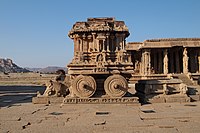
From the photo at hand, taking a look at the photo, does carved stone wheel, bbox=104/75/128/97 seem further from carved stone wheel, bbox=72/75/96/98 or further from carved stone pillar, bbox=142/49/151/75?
carved stone pillar, bbox=142/49/151/75

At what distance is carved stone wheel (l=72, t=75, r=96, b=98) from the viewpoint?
11039 mm

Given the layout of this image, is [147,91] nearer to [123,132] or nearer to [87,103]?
[87,103]

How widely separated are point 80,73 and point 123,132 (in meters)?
5.95

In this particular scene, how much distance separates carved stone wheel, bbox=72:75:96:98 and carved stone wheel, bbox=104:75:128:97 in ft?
2.12

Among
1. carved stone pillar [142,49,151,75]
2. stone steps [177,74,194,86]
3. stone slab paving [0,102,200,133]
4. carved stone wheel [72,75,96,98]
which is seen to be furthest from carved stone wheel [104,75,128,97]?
carved stone pillar [142,49,151,75]

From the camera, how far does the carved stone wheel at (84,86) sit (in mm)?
11039

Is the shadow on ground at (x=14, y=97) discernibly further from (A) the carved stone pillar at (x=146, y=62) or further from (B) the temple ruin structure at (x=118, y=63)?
(A) the carved stone pillar at (x=146, y=62)

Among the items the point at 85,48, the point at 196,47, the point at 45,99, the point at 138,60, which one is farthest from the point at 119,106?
the point at 138,60

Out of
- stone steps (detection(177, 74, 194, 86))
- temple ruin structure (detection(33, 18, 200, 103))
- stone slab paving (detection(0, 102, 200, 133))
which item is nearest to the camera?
stone slab paving (detection(0, 102, 200, 133))

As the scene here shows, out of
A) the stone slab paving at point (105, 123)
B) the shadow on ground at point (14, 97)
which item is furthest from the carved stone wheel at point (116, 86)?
the shadow on ground at point (14, 97)

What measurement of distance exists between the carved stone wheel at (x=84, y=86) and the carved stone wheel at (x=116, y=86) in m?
0.65

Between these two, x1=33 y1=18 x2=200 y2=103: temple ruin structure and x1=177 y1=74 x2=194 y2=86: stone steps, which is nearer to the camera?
x1=33 y1=18 x2=200 y2=103: temple ruin structure

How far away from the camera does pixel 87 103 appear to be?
431 inches

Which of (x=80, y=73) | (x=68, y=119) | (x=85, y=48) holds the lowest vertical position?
(x=68, y=119)
